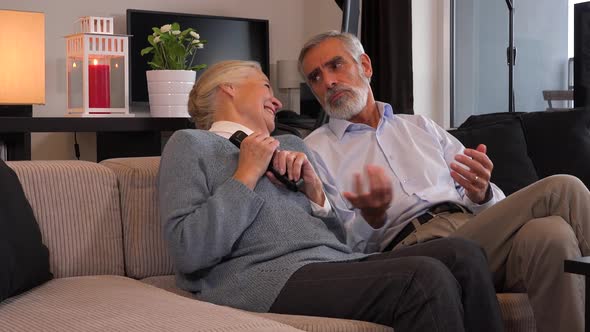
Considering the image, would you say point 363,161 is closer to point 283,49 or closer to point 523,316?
point 523,316

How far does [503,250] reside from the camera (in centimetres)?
220

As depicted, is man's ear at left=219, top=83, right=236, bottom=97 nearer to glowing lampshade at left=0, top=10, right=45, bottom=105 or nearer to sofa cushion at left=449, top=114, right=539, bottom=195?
sofa cushion at left=449, top=114, right=539, bottom=195

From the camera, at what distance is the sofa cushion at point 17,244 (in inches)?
72.0

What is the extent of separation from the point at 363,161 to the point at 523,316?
0.69m

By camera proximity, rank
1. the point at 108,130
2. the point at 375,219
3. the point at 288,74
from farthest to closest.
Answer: the point at 288,74
the point at 108,130
the point at 375,219

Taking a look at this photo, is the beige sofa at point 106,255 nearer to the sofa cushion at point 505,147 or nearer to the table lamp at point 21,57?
the sofa cushion at point 505,147

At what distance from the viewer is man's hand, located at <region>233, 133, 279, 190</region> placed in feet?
6.68

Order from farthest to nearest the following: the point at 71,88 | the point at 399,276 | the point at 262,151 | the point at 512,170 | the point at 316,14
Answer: the point at 316,14 → the point at 71,88 → the point at 512,170 → the point at 262,151 → the point at 399,276

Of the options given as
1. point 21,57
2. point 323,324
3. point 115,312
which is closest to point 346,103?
point 323,324

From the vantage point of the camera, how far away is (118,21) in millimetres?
6246

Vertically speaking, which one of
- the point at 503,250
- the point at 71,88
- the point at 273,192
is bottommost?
the point at 503,250

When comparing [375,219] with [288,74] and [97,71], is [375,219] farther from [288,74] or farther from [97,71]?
[288,74]

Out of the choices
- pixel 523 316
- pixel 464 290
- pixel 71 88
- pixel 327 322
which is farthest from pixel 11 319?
pixel 71 88

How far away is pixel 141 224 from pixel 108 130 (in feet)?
2.12
